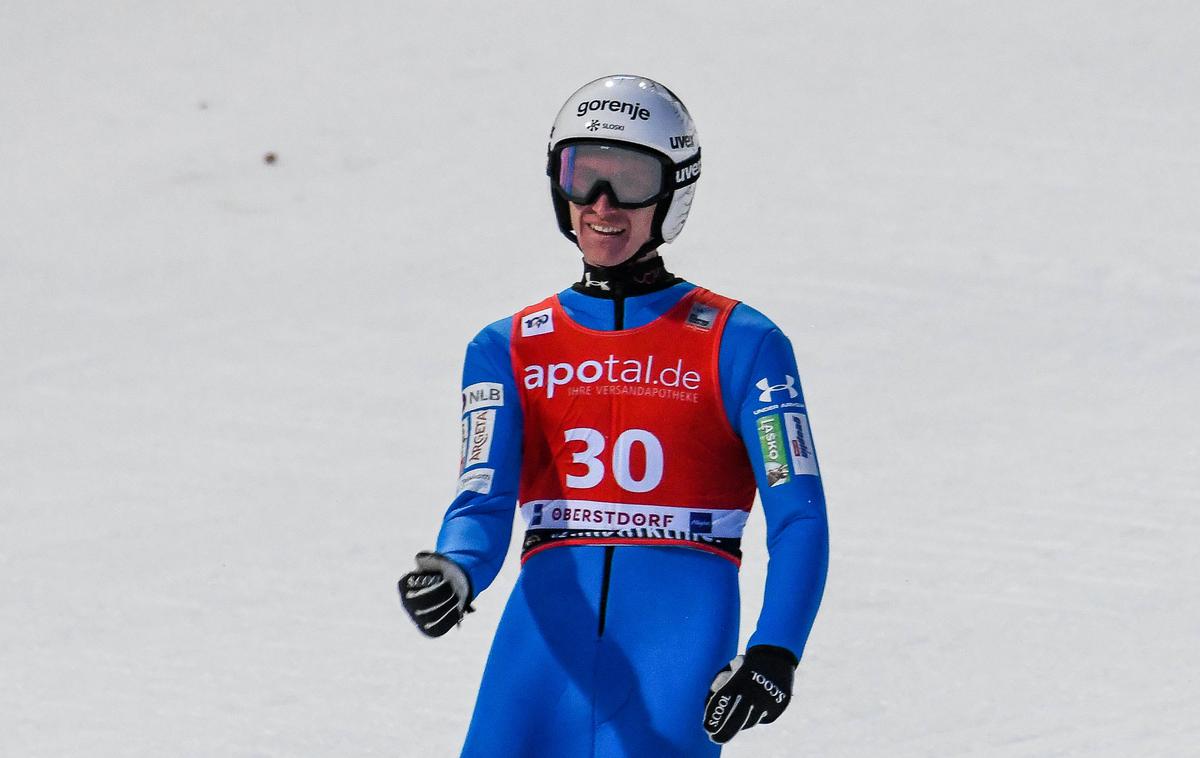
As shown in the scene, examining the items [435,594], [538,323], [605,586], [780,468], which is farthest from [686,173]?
[435,594]

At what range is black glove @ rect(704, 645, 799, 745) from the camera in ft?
13.6

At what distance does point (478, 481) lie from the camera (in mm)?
4648

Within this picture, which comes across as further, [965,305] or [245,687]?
[965,305]

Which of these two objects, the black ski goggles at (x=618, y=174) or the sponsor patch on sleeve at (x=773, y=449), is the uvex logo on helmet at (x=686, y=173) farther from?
the sponsor patch on sleeve at (x=773, y=449)

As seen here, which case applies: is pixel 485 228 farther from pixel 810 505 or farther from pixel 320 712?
pixel 810 505

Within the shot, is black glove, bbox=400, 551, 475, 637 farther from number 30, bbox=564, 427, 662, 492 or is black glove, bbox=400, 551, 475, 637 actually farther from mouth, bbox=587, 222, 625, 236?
mouth, bbox=587, 222, 625, 236

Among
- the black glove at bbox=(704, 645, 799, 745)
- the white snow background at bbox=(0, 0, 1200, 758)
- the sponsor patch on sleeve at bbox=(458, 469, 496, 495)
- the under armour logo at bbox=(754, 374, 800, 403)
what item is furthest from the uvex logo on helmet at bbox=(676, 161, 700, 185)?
the white snow background at bbox=(0, 0, 1200, 758)

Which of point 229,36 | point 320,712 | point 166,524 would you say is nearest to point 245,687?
point 320,712

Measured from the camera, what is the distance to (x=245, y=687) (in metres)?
8.12

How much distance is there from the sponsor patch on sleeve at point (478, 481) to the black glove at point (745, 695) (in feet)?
2.44

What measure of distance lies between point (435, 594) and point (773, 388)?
2.81 feet

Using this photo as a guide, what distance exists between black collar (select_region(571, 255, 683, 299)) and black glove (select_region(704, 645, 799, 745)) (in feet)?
3.17

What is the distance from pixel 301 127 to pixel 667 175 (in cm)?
1036

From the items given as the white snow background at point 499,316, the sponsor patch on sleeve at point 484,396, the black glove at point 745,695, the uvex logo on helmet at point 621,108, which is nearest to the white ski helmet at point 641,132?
the uvex logo on helmet at point 621,108
